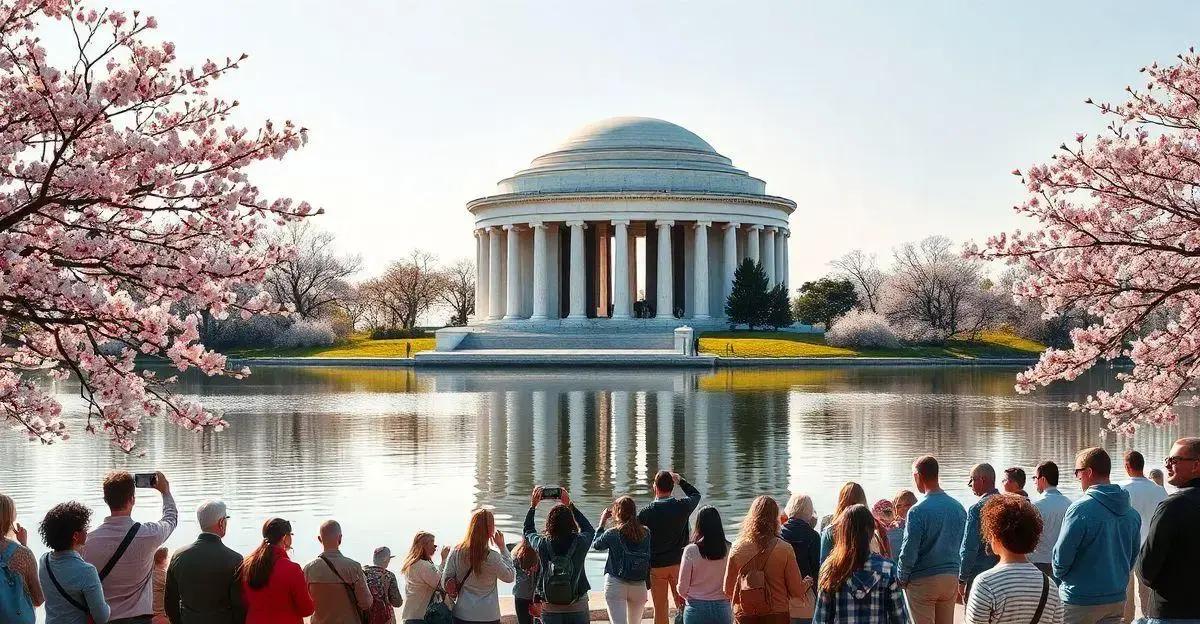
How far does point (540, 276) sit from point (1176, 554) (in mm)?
86239

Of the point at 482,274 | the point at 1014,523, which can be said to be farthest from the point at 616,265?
the point at 1014,523

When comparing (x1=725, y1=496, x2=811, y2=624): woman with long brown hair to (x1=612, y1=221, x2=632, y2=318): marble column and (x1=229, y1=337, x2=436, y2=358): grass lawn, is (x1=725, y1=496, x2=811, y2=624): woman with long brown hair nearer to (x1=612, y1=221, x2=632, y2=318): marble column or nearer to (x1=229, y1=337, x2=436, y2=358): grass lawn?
(x1=229, y1=337, x2=436, y2=358): grass lawn

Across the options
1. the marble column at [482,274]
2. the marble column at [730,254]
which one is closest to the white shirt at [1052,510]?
the marble column at [730,254]

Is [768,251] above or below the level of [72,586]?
above

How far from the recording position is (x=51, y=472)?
23.5 m

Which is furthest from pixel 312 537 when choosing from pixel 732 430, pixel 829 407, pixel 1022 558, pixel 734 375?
pixel 734 375

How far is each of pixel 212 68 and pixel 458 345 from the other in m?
67.8

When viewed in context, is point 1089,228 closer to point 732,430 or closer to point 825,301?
point 732,430

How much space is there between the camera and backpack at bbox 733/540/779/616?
8422mm

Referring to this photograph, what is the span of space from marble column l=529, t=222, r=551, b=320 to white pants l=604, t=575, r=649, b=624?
8092 cm

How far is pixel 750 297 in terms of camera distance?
8544cm

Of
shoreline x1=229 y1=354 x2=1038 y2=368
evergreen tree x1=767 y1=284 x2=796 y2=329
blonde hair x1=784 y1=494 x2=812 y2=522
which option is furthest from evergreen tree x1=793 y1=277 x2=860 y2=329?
blonde hair x1=784 y1=494 x2=812 y2=522

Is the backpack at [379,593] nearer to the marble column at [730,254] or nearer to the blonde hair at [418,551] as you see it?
the blonde hair at [418,551]

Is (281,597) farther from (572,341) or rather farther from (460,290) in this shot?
(460,290)
